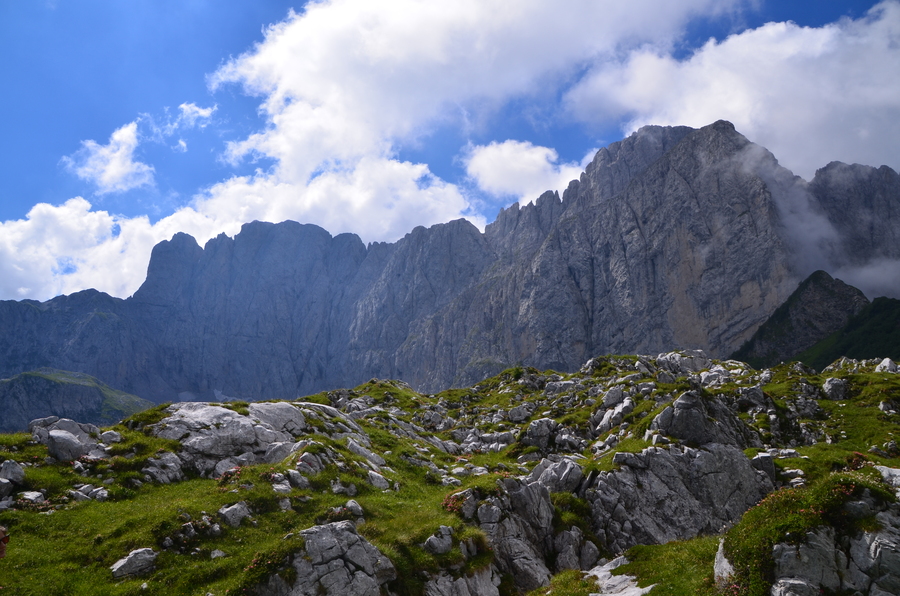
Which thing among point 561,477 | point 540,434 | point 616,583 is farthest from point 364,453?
point 540,434

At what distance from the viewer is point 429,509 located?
33500 millimetres

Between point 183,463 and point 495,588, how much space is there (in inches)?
971

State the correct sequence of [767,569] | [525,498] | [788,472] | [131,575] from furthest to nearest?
[788,472] < [525,498] < [131,575] < [767,569]

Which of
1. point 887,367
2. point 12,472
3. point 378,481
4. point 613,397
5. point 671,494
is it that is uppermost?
point 12,472

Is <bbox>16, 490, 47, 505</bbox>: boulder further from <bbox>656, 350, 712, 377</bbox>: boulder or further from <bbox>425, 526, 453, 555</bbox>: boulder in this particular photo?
<bbox>656, 350, 712, 377</bbox>: boulder

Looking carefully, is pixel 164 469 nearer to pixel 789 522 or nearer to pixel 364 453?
pixel 364 453

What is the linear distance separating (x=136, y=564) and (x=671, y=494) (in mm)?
37931

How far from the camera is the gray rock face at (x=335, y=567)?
23672mm

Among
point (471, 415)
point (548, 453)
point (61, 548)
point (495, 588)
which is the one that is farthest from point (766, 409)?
point (61, 548)

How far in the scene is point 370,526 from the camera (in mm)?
29219

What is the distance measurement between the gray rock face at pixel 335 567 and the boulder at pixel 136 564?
5796 millimetres

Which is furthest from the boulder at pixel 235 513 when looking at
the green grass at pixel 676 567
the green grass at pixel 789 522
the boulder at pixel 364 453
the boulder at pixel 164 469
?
the green grass at pixel 789 522

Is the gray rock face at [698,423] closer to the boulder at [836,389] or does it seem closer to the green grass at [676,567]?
the green grass at [676,567]

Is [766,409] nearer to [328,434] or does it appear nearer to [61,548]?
[328,434]
